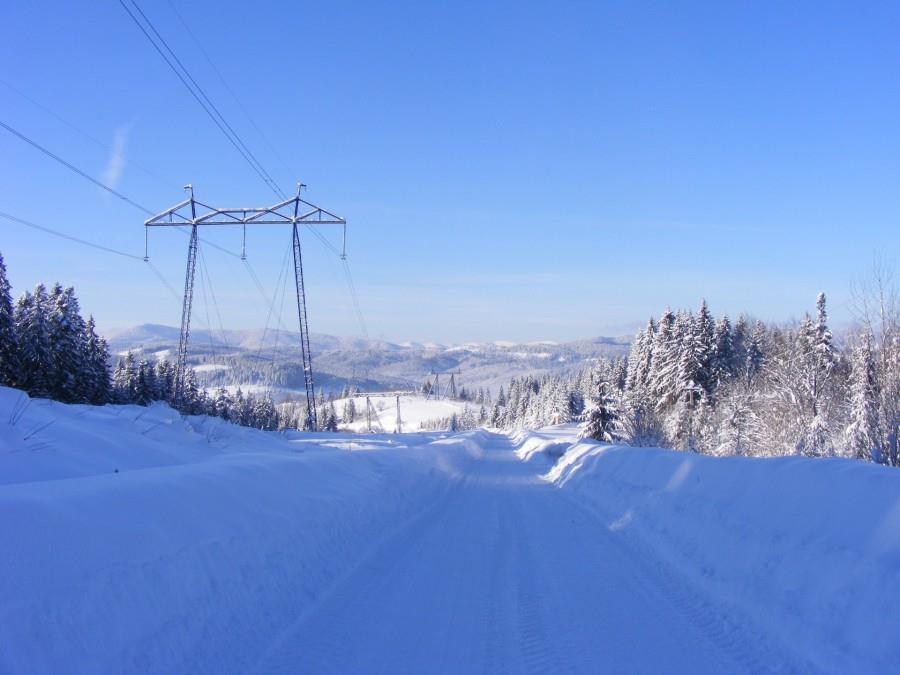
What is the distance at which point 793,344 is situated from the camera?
41.6 metres

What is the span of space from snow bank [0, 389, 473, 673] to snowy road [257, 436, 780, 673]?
54 cm

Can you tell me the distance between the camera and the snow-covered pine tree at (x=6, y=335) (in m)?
37.6

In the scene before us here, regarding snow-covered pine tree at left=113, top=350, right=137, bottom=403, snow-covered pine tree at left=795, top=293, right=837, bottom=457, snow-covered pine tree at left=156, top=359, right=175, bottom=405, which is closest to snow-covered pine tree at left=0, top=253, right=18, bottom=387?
snow-covered pine tree at left=113, top=350, right=137, bottom=403

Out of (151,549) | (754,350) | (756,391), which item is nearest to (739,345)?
(754,350)

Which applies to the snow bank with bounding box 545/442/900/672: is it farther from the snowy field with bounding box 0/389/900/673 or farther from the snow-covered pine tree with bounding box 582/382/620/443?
the snow-covered pine tree with bounding box 582/382/620/443

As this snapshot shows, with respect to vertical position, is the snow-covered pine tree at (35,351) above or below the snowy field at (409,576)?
above

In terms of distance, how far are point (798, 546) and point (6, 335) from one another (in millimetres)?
43896

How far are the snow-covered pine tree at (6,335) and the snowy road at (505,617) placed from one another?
37712 mm

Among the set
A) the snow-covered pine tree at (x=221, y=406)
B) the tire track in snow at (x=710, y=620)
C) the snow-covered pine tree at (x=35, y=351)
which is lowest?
the snow-covered pine tree at (x=221, y=406)

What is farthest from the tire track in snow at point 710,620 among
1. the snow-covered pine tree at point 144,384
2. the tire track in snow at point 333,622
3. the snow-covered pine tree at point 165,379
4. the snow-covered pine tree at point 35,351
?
the snow-covered pine tree at point 165,379

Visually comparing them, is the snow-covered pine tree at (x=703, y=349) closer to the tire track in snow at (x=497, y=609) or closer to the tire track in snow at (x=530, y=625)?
the tire track in snow at (x=497, y=609)

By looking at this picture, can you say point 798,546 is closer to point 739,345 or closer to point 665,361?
point 665,361

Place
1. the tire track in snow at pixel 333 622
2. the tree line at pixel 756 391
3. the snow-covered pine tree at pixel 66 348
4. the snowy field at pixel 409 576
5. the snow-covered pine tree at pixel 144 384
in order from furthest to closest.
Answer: the snow-covered pine tree at pixel 144 384
the snow-covered pine tree at pixel 66 348
the tree line at pixel 756 391
the tire track in snow at pixel 333 622
the snowy field at pixel 409 576

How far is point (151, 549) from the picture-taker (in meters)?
6.02
